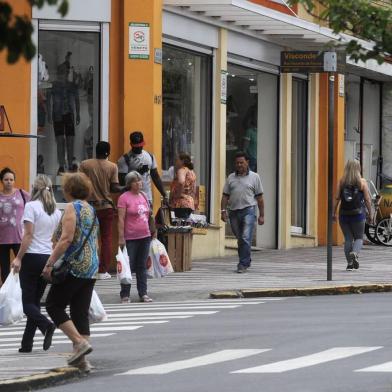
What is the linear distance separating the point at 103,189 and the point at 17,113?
179 cm

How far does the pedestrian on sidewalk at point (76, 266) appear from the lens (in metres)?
12.5

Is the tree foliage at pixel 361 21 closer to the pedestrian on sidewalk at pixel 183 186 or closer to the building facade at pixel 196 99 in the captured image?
the building facade at pixel 196 99

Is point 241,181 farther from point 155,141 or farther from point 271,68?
point 271,68

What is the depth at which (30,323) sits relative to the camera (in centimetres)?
1362

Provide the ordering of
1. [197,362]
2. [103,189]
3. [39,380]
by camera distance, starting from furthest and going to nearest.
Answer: [103,189] < [197,362] < [39,380]

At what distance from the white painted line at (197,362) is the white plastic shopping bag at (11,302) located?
5.93ft

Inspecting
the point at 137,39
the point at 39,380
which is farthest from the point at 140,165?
the point at 39,380

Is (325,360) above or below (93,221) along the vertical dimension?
below

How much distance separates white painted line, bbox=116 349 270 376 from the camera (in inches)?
480

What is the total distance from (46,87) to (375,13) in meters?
12.1

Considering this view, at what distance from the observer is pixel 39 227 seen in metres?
13.8

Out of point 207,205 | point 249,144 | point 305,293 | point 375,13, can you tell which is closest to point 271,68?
point 249,144

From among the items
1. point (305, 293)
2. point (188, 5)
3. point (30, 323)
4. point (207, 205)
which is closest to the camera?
point (30, 323)

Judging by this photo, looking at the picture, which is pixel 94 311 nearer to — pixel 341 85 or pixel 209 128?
pixel 209 128
